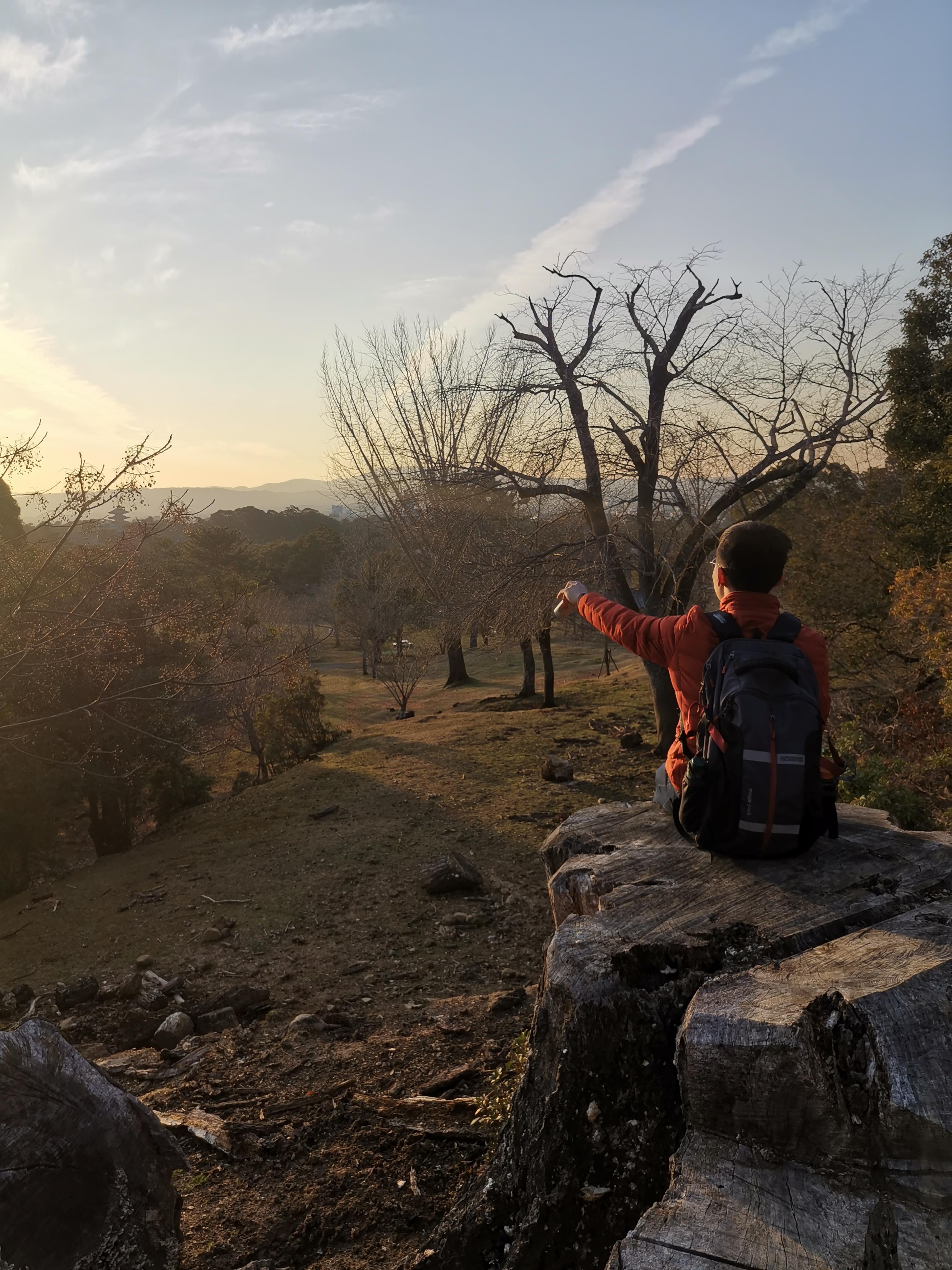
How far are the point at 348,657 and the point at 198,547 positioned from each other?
13086mm

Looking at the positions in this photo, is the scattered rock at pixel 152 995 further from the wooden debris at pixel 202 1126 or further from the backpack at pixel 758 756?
the backpack at pixel 758 756

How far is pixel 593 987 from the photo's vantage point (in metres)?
2.06

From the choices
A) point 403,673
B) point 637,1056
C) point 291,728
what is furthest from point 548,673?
point 637,1056

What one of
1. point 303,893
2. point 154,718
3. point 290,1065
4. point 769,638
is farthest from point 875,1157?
point 154,718

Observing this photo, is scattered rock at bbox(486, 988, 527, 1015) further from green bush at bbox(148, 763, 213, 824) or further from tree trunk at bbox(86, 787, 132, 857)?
tree trunk at bbox(86, 787, 132, 857)

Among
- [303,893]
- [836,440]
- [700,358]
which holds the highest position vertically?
[700,358]

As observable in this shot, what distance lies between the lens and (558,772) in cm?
1167

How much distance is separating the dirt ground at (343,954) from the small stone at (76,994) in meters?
0.18

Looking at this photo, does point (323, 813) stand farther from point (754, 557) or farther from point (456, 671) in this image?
point (456, 671)

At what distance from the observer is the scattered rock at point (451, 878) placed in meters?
7.89

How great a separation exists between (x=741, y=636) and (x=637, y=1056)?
138cm

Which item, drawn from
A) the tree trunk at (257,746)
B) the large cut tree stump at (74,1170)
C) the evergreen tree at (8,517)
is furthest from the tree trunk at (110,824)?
the large cut tree stump at (74,1170)

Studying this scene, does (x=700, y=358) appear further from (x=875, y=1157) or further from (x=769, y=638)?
(x=875, y=1157)

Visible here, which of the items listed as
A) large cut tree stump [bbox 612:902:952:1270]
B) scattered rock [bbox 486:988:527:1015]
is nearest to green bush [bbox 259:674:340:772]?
scattered rock [bbox 486:988:527:1015]
